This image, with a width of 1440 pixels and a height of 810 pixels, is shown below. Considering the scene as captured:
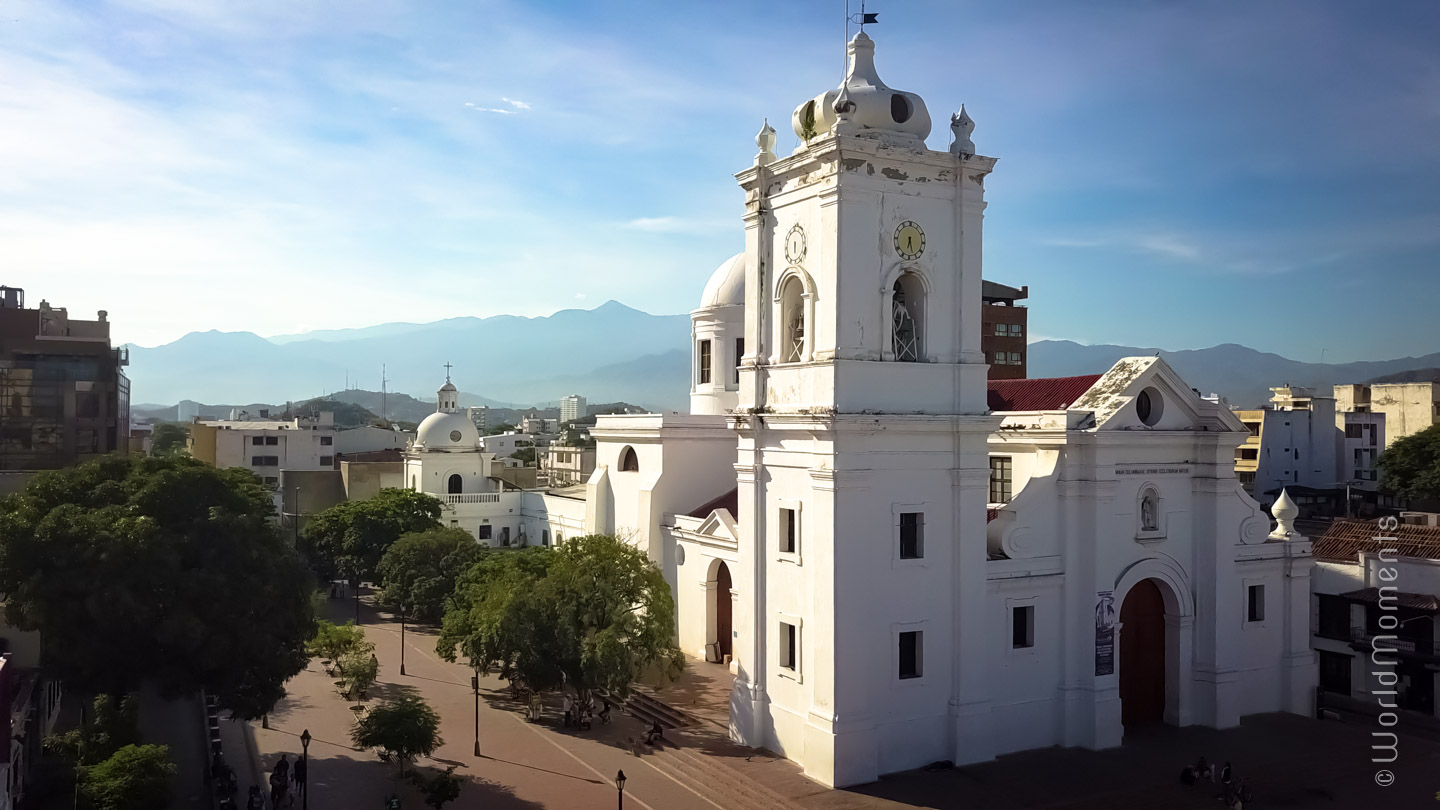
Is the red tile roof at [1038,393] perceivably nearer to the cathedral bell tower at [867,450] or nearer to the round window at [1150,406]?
the round window at [1150,406]

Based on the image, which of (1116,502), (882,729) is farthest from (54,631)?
(1116,502)

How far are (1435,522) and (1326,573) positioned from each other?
6474mm

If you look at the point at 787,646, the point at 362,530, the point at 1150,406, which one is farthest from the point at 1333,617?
the point at 362,530

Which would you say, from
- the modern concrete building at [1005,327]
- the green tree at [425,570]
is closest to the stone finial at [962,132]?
the green tree at [425,570]

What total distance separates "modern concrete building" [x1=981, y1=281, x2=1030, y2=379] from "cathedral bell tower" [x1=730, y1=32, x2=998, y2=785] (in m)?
43.6

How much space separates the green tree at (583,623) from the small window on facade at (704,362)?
36.4 feet

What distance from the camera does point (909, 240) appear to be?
2511 cm

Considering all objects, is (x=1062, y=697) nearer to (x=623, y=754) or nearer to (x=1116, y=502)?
(x=1116, y=502)

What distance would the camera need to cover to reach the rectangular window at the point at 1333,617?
33.4 metres

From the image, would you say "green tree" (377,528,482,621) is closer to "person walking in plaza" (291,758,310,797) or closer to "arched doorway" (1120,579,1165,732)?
"person walking in plaza" (291,758,310,797)

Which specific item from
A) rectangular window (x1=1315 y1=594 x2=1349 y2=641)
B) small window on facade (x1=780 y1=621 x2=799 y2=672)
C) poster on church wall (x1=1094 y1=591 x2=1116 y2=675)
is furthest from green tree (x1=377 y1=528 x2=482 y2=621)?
rectangular window (x1=1315 y1=594 x2=1349 y2=641)

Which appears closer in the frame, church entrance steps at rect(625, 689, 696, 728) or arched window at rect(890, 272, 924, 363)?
arched window at rect(890, 272, 924, 363)

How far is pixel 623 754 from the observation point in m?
26.7

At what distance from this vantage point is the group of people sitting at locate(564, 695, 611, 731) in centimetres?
2891
